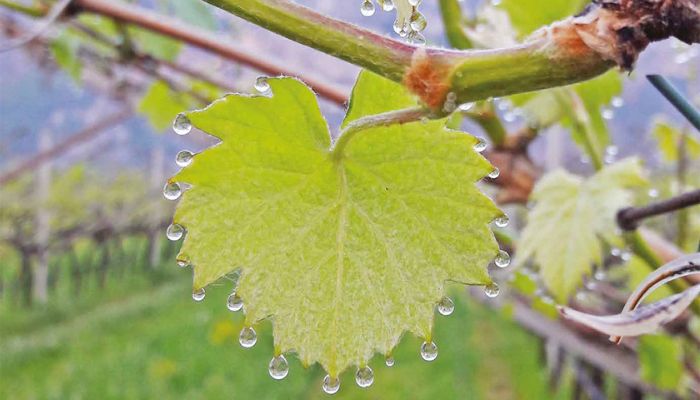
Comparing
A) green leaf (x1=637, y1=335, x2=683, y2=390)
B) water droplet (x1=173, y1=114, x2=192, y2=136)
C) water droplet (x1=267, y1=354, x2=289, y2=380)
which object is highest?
water droplet (x1=173, y1=114, x2=192, y2=136)

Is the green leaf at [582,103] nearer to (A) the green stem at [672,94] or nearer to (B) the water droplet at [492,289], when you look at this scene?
(A) the green stem at [672,94]

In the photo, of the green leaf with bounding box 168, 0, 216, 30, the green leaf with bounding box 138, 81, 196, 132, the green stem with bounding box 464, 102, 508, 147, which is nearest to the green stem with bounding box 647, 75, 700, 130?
the green stem with bounding box 464, 102, 508, 147

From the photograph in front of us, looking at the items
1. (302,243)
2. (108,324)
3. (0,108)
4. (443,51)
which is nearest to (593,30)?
(443,51)

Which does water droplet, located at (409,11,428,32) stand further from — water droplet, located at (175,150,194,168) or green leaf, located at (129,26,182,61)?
green leaf, located at (129,26,182,61)

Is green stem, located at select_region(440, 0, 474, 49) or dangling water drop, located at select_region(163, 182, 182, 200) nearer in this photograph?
dangling water drop, located at select_region(163, 182, 182, 200)

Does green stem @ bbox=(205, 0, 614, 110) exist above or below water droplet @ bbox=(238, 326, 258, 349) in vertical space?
above

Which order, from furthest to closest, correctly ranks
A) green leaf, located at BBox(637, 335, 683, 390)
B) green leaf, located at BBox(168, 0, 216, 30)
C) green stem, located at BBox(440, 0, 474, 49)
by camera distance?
green leaf, located at BBox(168, 0, 216, 30), green leaf, located at BBox(637, 335, 683, 390), green stem, located at BBox(440, 0, 474, 49)

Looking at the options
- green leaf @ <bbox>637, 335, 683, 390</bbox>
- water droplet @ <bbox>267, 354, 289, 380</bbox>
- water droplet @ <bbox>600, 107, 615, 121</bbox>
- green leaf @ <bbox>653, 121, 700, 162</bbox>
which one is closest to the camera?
water droplet @ <bbox>267, 354, 289, 380</bbox>
